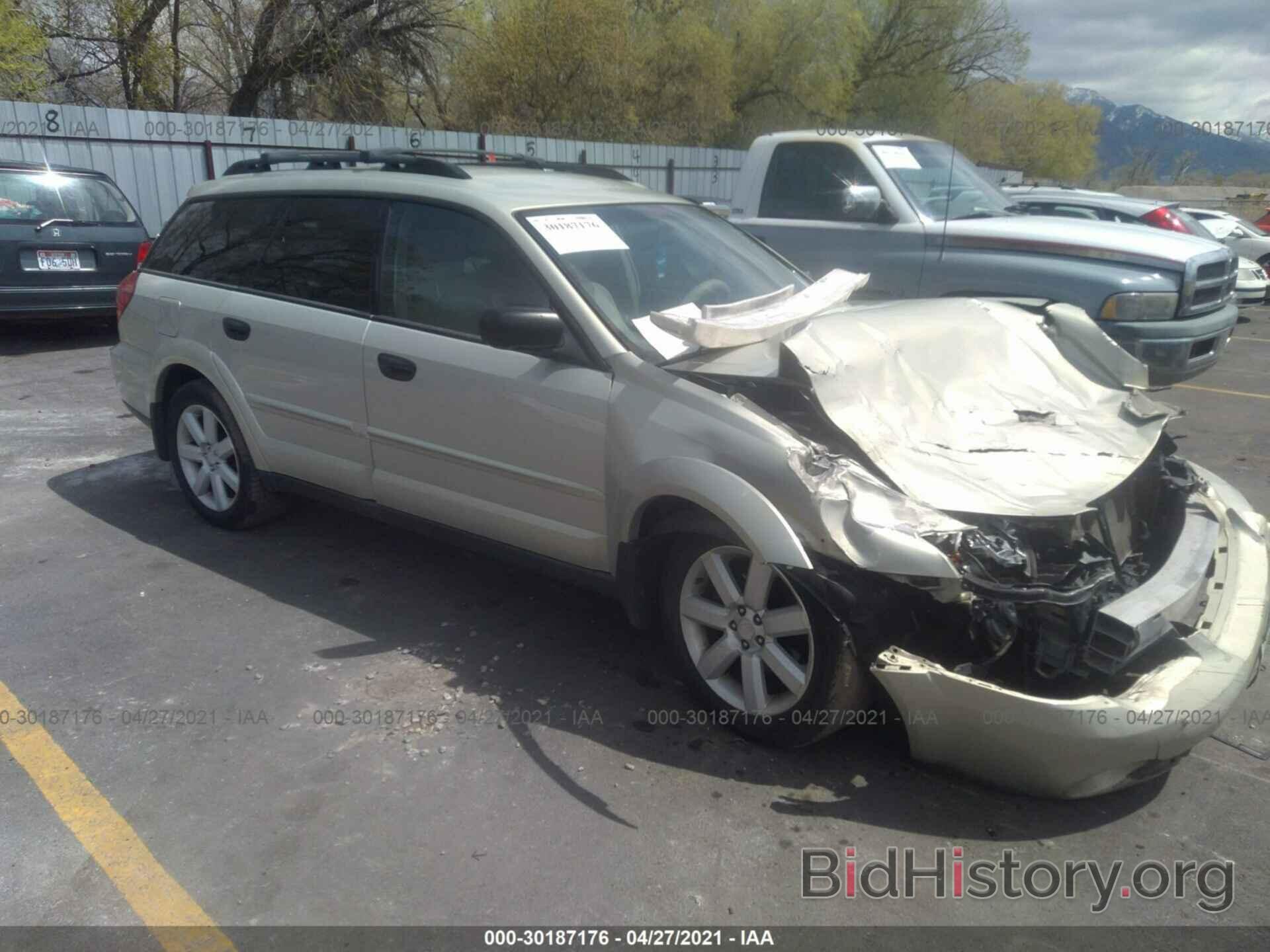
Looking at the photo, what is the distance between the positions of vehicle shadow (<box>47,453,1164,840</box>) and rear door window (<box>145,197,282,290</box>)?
129 cm

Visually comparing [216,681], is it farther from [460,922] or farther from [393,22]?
[393,22]

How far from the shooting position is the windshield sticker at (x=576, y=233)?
3809 mm

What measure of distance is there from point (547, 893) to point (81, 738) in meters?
1.79

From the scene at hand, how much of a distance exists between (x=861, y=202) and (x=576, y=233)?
11.8 feet

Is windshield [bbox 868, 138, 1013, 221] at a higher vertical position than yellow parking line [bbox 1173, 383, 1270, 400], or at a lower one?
higher

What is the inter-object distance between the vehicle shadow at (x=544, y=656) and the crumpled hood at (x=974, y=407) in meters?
0.91

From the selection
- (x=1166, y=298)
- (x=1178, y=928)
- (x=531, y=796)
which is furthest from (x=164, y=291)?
(x=1166, y=298)

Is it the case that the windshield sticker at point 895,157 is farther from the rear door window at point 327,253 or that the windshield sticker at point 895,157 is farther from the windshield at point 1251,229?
the windshield at point 1251,229

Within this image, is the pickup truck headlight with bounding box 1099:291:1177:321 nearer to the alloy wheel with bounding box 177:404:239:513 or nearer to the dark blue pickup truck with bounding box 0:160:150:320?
the alloy wheel with bounding box 177:404:239:513

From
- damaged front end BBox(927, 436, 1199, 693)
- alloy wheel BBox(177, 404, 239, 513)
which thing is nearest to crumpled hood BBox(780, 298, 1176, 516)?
damaged front end BBox(927, 436, 1199, 693)

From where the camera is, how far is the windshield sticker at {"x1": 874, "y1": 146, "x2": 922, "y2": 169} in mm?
6943

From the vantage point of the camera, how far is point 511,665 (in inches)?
151

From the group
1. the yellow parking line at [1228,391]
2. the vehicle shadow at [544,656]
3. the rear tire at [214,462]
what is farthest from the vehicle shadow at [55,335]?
the yellow parking line at [1228,391]

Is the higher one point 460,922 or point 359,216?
point 359,216
